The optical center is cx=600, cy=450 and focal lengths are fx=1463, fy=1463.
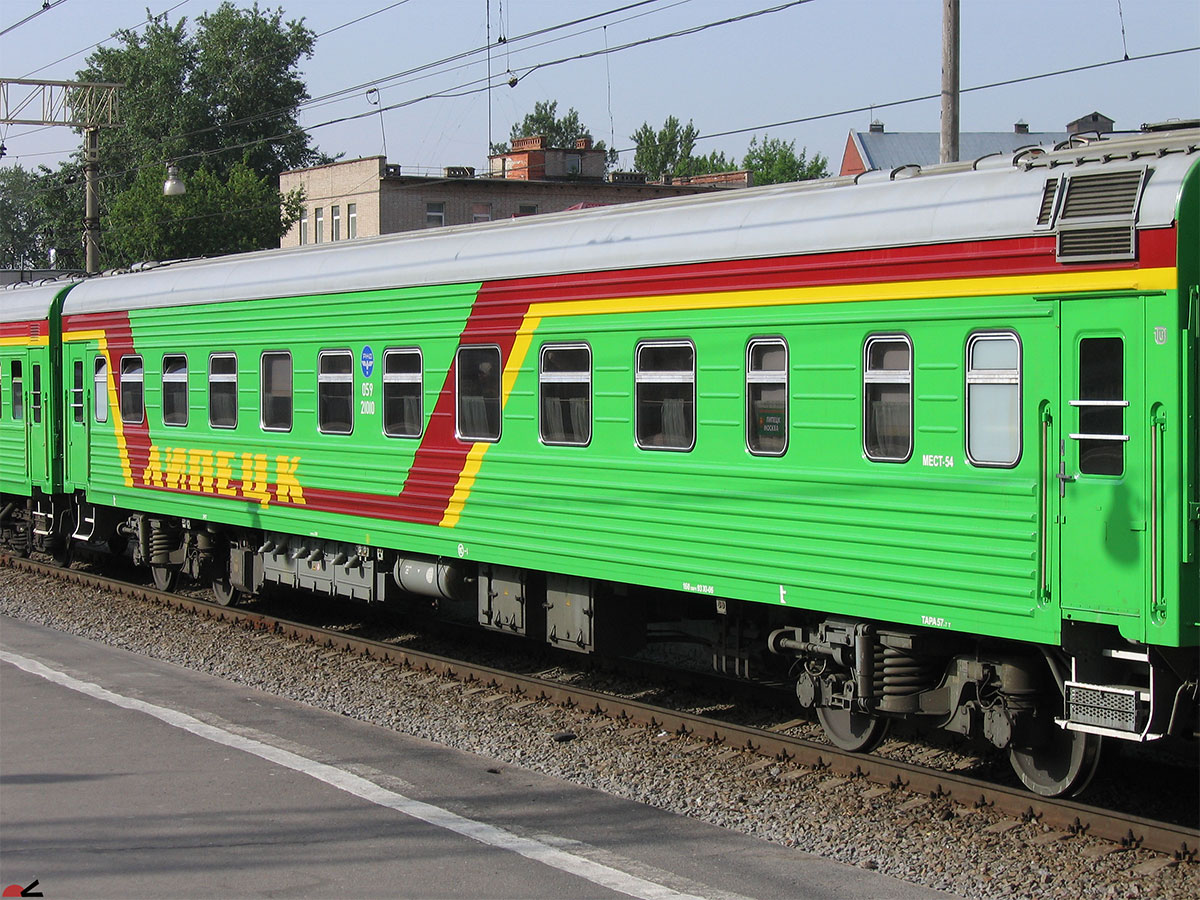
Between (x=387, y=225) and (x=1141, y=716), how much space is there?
162 ft

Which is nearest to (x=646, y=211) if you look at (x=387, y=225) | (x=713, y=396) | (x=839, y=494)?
(x=713, y=396)

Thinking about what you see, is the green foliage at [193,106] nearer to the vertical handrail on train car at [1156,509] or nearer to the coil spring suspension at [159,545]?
the coil spring suspension at [159,545]

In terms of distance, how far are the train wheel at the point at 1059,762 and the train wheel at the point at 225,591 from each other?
10.4 m

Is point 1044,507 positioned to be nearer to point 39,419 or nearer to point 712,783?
point 712,783

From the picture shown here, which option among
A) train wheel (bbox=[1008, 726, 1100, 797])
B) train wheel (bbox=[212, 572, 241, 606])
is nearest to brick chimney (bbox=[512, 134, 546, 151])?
train wheel (bbox=[212, 572, 241, 606])

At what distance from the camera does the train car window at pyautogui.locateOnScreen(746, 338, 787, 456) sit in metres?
8.97

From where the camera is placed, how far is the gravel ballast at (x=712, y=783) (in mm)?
7145

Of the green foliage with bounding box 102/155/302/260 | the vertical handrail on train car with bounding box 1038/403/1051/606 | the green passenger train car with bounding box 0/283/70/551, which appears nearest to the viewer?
the vertical handrail on train car with bounding box 1038/403/1051/606

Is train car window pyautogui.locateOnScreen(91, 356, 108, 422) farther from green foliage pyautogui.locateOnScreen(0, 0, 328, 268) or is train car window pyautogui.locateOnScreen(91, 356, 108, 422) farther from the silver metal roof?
the silver metal roof

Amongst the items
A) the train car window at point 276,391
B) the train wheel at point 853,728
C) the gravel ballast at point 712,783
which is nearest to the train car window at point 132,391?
the train car window at point 276,391

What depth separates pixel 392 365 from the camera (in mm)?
12477

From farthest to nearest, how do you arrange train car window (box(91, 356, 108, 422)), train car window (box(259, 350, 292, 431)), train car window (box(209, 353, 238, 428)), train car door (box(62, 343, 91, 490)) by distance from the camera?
train car door (box(62, 343, 91, 490)), train car window (box(91, 356, 108, 422)), train car window (box(209, 353, 238, 428)), train car window (box(259, 350, 292, 431))

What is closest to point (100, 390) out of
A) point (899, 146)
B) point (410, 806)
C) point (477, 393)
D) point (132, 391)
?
point (132, 391)

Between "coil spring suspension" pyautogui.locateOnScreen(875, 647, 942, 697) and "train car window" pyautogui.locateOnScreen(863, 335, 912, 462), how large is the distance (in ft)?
3.91
